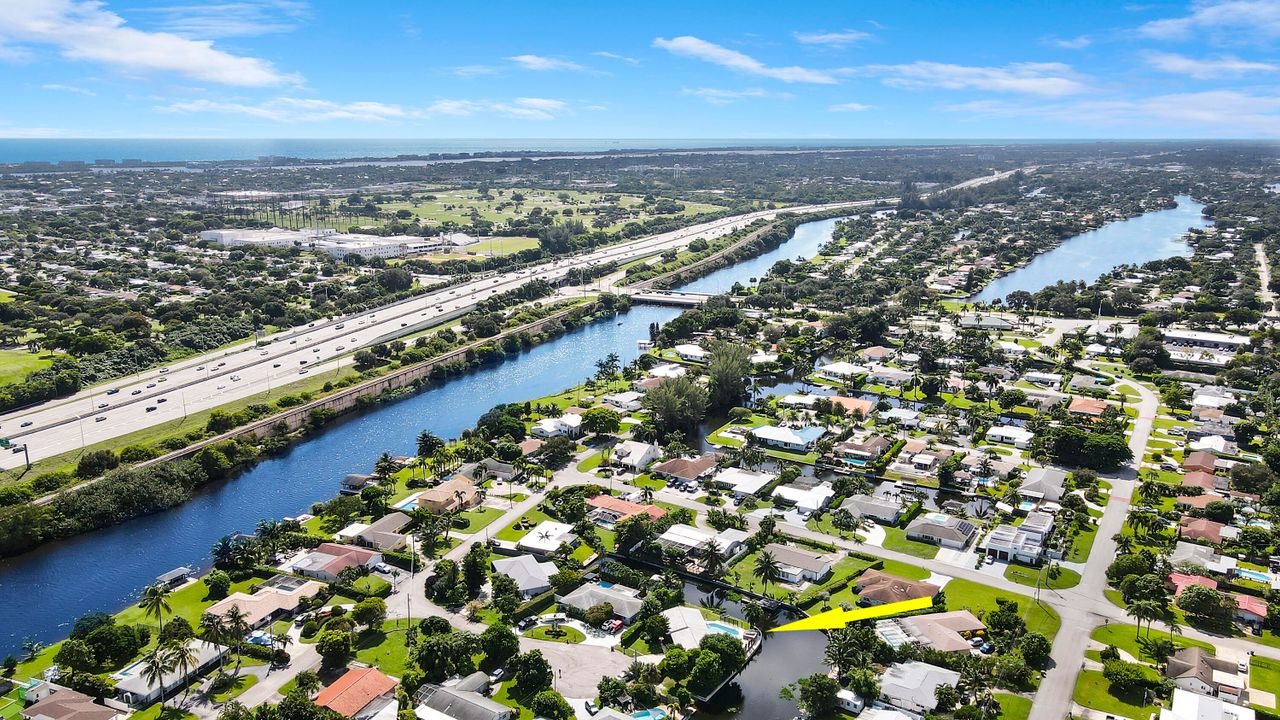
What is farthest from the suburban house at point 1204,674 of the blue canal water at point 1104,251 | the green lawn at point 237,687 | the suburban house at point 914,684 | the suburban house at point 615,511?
the blue canal water at point 1104,251

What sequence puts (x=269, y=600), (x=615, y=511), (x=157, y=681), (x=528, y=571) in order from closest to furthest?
(x=157, y=681) → (x=269, y=600) → (x=528, y=571) → (x=615, y=511)

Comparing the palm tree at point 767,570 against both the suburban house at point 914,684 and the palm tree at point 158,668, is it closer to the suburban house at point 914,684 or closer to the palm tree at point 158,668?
the suburban house at point 914,684

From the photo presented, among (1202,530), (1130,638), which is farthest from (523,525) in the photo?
(1202,530)

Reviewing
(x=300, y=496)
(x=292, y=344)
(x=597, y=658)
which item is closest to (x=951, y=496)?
(x=597, y=658)

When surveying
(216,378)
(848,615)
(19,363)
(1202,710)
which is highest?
(19,363)

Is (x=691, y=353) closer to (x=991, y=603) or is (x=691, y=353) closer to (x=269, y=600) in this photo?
(x=991, y=603)

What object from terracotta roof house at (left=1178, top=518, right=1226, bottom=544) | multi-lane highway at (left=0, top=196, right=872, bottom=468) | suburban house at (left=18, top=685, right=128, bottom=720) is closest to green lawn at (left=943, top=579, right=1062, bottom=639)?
terracotta roof house at (left=1178, top=518, right=1226, bottom=544)

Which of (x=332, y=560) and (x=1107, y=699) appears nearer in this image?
(x=1107, y=699)
